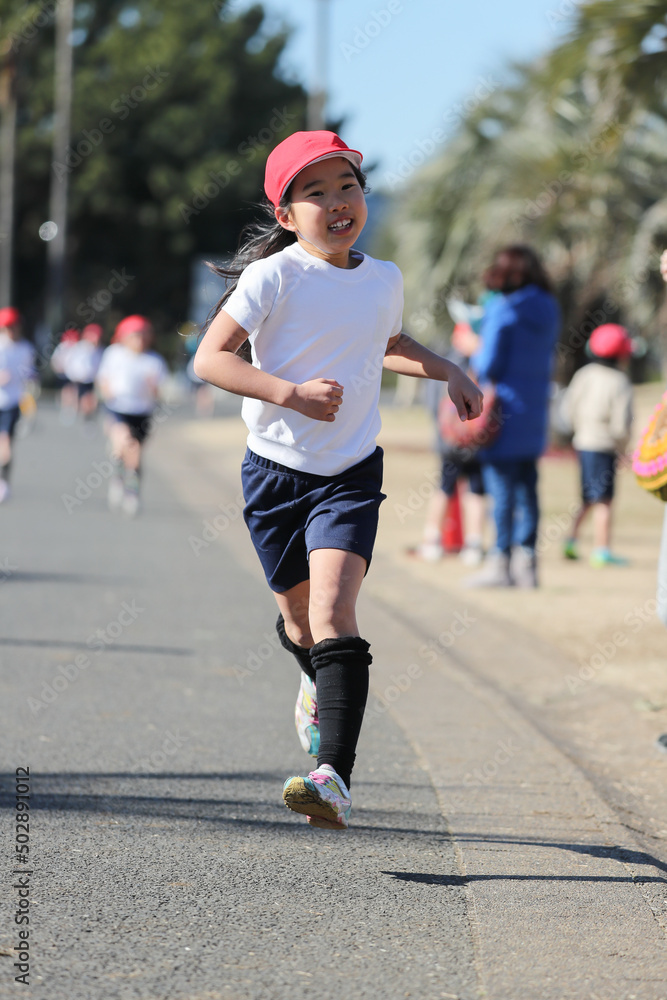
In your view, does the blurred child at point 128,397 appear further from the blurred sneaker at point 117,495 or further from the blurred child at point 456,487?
the blurred child at point 456,487

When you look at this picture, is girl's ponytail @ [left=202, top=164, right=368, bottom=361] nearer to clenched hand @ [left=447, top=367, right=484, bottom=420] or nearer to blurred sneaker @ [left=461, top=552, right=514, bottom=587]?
clenched hand @ [left=447, top=367, right=484, bottom=420]

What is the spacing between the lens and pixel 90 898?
10.4 feet

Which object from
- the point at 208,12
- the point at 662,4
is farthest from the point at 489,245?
the point at 208,12

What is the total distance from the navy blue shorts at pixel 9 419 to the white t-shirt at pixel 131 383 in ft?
2.93

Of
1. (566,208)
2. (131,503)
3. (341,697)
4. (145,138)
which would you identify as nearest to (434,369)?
(341,697)

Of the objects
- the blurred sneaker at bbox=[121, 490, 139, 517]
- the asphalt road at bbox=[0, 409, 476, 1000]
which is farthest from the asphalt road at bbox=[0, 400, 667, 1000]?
the blurred sneaker at bbox=[121, 490, 139, 517]

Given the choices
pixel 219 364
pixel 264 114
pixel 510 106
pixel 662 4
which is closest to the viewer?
pixel 219 364

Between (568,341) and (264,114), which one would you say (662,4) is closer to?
(568,341)

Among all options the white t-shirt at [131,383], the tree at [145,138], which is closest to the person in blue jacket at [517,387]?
the white t-shirt at [131,383]

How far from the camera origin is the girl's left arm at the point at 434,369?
12.3 feet

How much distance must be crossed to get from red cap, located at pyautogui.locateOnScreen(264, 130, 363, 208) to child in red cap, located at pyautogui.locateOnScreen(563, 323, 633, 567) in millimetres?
6583

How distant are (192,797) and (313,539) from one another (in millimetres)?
1034

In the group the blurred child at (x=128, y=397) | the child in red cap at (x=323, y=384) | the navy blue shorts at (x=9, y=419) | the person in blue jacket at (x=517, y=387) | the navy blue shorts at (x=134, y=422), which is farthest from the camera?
the navy blue shorts at (x=134, y=422)

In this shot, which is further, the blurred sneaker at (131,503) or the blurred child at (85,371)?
the blurred child at (85,371)
